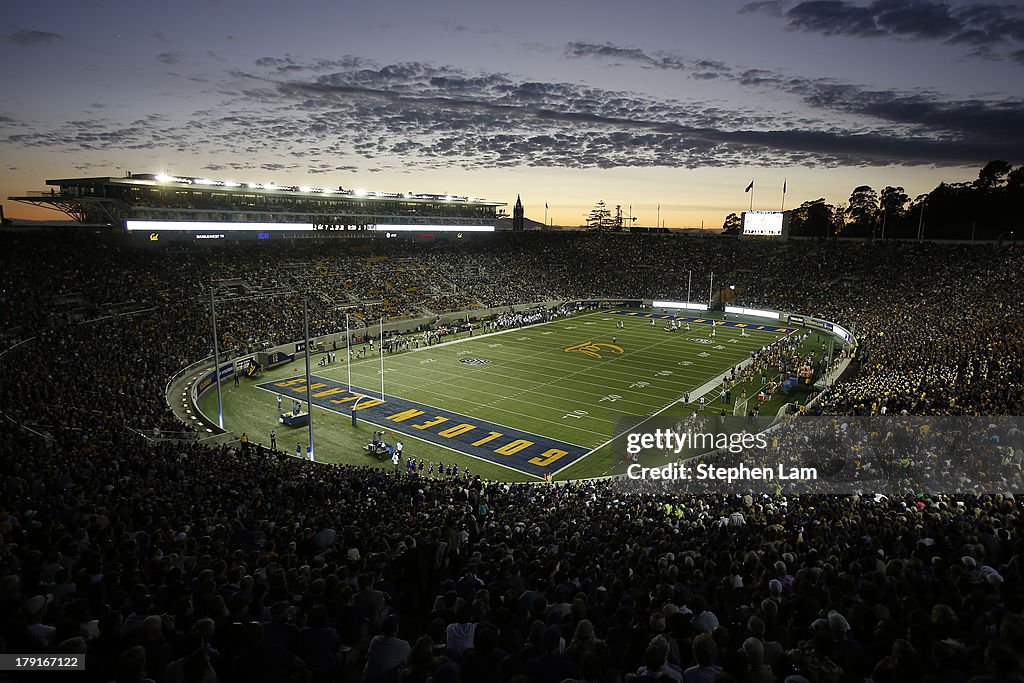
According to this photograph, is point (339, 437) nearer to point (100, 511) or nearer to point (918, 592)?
point (100, 511)

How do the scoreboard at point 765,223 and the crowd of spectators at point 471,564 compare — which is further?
the scoreboard at point 765,223

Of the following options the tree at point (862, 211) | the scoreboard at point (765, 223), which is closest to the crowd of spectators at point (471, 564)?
the scoreboard at point (765, 223)

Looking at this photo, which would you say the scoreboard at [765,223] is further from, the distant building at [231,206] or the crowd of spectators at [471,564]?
the crowd of spectators at [471,564]

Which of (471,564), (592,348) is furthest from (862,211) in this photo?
(471,564)

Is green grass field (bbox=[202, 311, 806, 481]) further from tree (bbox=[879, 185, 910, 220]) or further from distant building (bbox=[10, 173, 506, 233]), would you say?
tree (bbox=[879, 185, 910, 220])

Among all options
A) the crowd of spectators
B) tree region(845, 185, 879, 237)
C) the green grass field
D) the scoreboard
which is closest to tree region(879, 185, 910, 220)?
tree region(845, 185, 879, 237)

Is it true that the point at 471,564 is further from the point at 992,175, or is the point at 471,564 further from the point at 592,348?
the point at 992,175

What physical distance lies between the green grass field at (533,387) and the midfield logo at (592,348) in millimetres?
80

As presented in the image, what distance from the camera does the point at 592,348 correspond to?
48.5m

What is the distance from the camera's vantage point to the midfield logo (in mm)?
46531

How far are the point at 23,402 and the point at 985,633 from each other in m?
27.4

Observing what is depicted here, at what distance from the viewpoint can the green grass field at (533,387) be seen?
27281 mm

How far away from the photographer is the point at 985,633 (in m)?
4.97

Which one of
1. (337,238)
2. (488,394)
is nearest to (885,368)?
(488,394)
